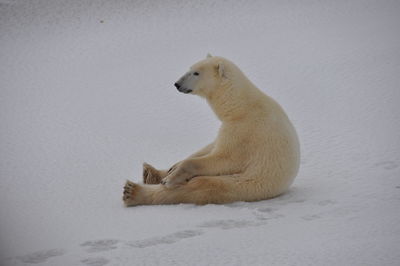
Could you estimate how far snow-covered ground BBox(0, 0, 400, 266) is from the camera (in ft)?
11.2

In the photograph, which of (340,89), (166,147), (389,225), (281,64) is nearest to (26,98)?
(166,147)

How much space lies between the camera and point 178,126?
21.7ft

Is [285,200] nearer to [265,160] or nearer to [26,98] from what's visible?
[265,160]

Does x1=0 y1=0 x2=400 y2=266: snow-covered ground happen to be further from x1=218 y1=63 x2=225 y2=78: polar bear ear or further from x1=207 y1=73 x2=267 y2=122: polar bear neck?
x1=218 y1=63 x2=225 y2=78: polar bear ear

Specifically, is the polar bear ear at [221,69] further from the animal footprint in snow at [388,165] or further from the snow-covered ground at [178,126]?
the animal footprint in snow at [388,165]

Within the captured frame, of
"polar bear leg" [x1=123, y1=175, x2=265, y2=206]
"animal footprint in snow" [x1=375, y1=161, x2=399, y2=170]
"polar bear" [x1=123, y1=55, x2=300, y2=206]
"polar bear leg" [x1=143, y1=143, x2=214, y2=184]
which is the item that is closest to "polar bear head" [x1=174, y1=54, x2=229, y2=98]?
"polar bear" [x1=123, y1=55, x2=300, y2=206]

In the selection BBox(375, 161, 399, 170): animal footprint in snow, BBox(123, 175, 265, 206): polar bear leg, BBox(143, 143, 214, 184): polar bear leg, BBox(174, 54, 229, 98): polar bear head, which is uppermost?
BBox(174, 54, 229, 98): polar bear head

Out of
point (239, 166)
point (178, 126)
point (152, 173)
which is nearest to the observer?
point (239, 166)

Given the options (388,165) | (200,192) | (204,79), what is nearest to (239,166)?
(200,192)

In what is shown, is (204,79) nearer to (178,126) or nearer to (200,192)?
(200,192)

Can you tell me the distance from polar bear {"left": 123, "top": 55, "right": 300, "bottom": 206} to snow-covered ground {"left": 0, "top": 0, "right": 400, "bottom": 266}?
12 centimetres

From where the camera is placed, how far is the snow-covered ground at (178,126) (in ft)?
11.2

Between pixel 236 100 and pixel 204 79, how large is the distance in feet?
1.12

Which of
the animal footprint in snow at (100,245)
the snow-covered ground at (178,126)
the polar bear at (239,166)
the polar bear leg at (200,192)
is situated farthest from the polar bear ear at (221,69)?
the animal footprint in snow at (100,245)
